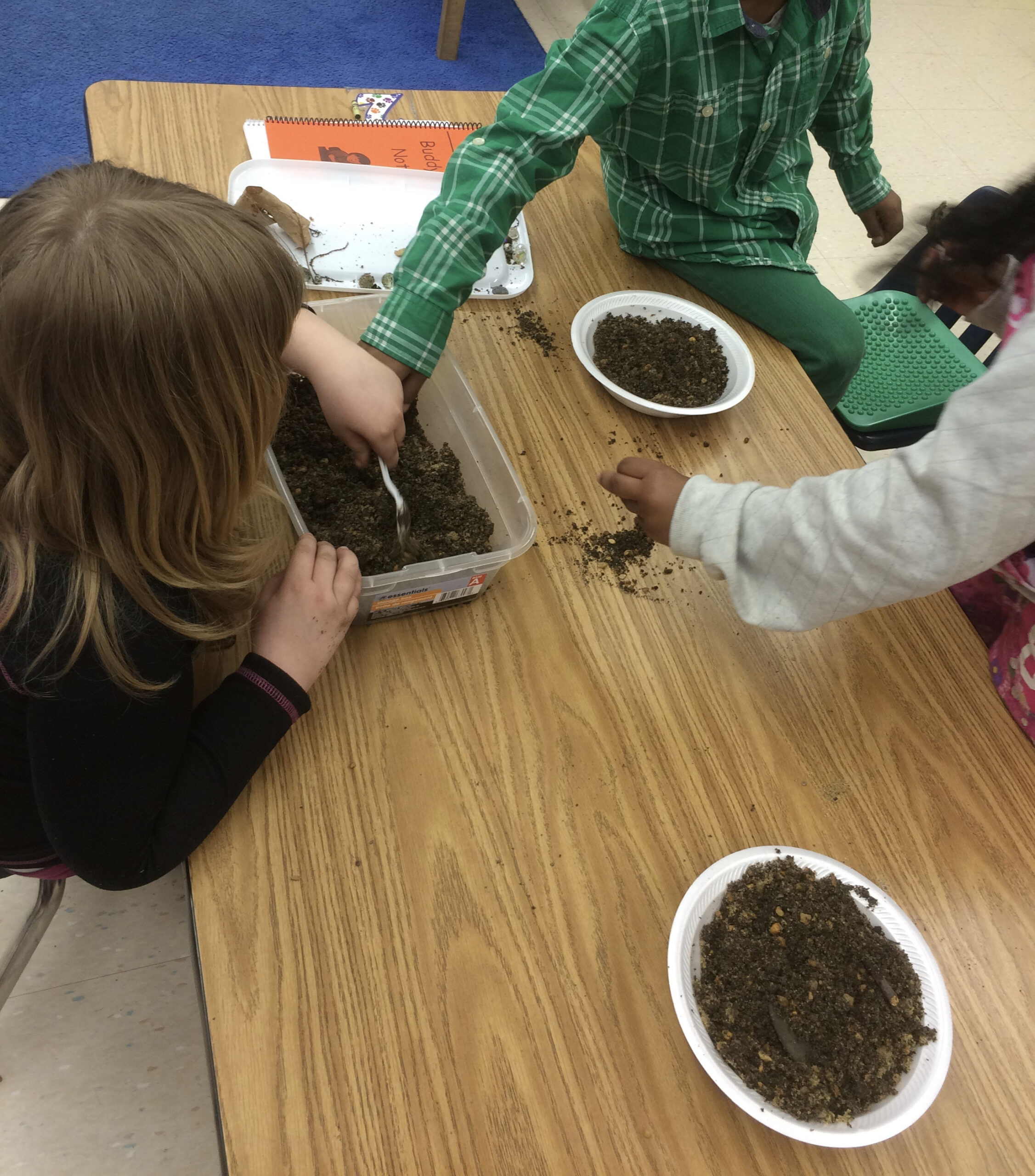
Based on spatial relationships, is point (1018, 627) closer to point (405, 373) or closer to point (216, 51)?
point (405, 373)

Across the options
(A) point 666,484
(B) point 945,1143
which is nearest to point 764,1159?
(B) point 945,1143

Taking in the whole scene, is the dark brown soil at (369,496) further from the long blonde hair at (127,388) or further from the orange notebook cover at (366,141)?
the orange notebook cover at (366,141)

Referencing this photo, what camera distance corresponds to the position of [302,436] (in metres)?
0.81

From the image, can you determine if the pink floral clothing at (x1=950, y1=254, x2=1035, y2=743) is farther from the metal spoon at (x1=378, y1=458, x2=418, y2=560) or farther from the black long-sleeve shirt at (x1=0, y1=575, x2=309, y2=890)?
the black long-sleeve shirt at (x1=0, y1=575, x2=309, y2=890)

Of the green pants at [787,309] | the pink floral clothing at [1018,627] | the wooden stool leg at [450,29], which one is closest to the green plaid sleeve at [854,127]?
the green pants at [787,309]

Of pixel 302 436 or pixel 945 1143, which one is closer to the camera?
pixel 945 1143

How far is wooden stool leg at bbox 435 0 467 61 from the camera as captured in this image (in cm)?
224

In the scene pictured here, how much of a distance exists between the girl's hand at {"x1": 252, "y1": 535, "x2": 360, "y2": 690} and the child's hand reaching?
0.29 m

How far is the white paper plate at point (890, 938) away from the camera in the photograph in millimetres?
555

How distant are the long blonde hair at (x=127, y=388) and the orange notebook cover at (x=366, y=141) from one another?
0.66 metres

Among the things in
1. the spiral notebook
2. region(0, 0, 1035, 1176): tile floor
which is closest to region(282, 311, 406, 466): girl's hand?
the spiral notebook

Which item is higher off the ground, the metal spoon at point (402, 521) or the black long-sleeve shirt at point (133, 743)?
the metal spoon at point (402, 521)

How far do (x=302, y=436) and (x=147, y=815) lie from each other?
40 centimetres

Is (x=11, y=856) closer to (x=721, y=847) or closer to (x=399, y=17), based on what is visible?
(x=721, y=847)
